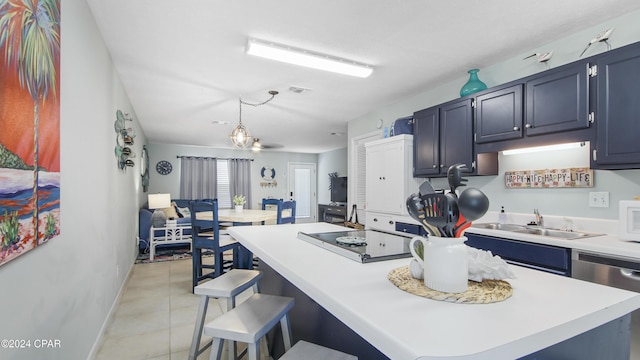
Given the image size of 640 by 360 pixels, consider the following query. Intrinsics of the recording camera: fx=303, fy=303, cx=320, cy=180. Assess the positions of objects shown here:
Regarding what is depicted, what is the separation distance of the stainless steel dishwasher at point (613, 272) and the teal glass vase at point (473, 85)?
5.49ft

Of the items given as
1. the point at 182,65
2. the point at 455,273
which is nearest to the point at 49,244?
the point at 455,273

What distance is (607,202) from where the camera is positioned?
2191 mm

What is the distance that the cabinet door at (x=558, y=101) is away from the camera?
2.12 meters

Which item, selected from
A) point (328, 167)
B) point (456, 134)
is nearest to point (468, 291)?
point (456, 134)

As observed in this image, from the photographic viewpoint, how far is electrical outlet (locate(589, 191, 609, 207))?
220 centimetres

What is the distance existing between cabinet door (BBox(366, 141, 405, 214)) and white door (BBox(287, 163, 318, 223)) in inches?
221

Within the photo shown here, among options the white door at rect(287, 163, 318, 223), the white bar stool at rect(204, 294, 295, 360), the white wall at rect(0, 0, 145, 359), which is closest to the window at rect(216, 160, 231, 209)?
the white door at rect(287, 163, 318, 223)

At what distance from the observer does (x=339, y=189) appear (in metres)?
8.02

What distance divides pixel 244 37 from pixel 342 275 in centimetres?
212

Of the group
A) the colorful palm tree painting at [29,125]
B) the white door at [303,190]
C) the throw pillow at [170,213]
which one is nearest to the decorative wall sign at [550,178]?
the colorful palm tree painting at [29,125]

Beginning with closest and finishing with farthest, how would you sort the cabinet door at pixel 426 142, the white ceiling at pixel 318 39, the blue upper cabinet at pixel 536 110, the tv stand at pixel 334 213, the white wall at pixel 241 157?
the white ceiling at pixel 318 39, the blue upper cabinet at pixel 536 110, the cabinet door at pixel 426 142, the tv stand at pixel 334 213, the white wall at pixel 241 157

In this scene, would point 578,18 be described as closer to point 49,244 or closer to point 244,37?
point 244,37

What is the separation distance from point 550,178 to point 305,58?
2337mm

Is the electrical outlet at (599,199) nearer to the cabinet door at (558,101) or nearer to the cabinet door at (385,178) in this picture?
the cabinet door at (558,101)
